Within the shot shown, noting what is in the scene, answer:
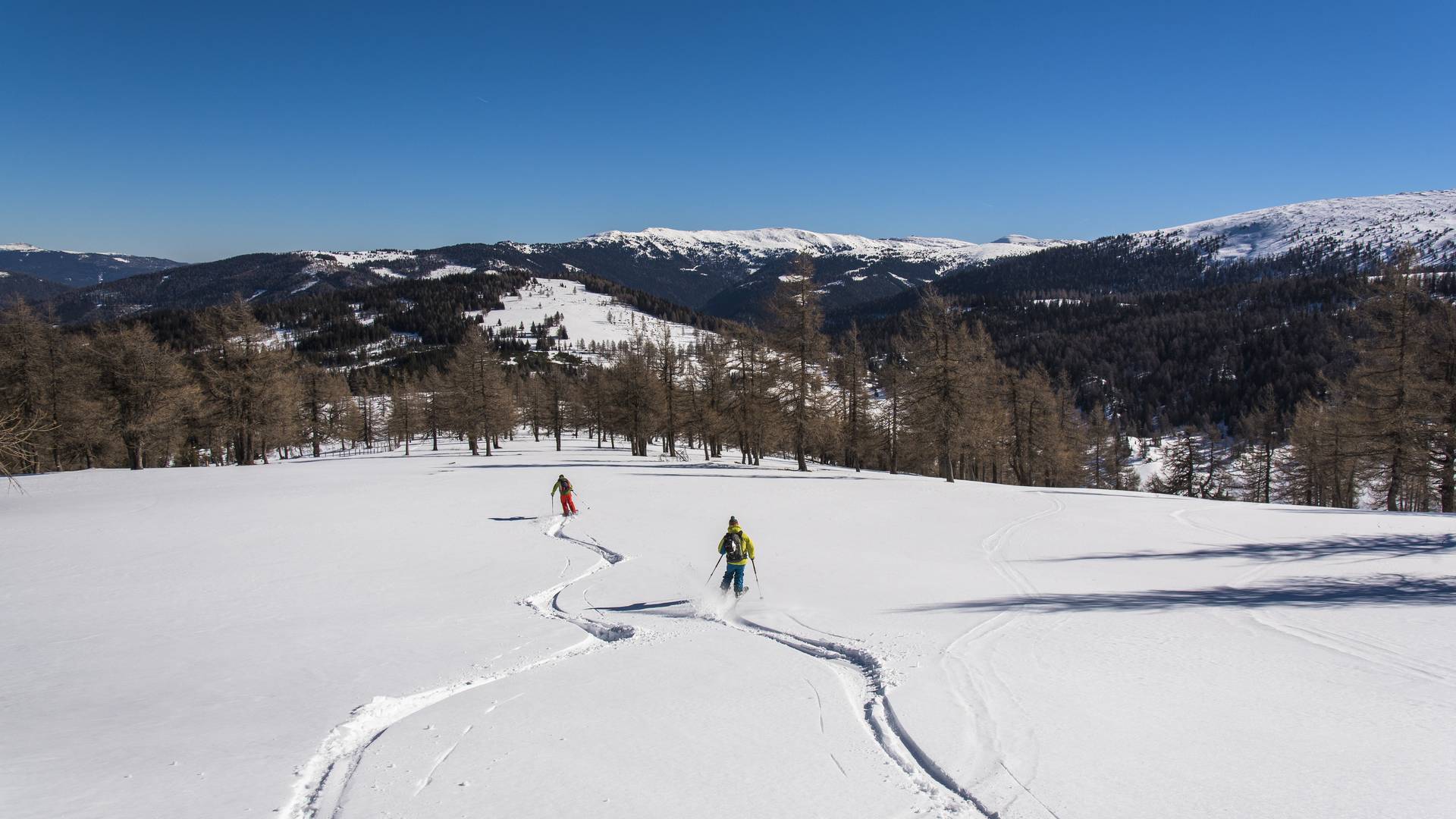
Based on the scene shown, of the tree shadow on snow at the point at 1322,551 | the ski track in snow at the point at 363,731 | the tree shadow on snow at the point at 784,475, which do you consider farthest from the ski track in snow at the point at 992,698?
the tree shadow on snow at the point at 784,475

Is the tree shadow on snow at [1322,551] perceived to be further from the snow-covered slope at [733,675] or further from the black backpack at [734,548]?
the black backpack at [734,548]

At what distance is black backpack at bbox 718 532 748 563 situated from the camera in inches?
492

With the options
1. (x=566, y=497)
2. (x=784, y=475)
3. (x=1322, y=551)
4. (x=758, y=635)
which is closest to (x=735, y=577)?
(x=758, y=635)

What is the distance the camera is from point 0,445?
12383mm

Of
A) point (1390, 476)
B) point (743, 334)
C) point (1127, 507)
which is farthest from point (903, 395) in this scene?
point (1390, 476)

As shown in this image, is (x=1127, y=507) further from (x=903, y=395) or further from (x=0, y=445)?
(x=0, y=445)

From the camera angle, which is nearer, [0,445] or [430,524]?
[0,445]

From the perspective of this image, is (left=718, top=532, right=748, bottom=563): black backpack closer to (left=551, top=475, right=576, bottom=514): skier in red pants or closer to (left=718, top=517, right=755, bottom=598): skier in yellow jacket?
(left=718, top=517, right=755, bottom=598): skier in yellow jacket

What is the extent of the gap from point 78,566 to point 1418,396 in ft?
154

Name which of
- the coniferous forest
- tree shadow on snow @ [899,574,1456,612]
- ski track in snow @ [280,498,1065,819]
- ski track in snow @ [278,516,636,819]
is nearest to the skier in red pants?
ski track in snow @ [280,498,1065,819]

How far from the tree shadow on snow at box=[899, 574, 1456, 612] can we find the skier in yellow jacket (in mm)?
3174

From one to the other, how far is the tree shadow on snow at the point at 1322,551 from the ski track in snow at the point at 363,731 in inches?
423

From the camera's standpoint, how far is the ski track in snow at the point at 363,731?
5402 millimetres

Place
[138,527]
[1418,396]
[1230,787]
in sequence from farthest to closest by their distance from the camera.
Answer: [1418,396]
[138,527]
[1230,787]
